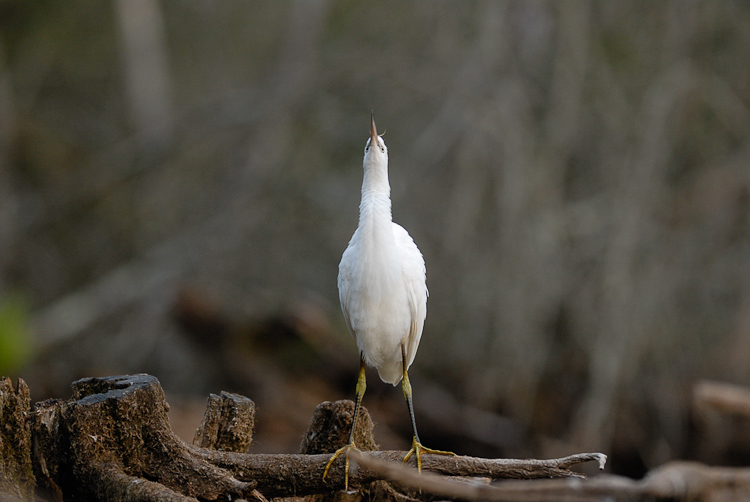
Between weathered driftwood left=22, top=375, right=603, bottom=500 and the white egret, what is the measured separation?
1.46 ft

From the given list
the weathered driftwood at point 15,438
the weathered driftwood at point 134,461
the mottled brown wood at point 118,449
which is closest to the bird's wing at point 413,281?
the weathered driftwood at point 134,461

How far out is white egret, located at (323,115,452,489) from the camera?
2.90 m

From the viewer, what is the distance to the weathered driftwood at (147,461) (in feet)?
7.20

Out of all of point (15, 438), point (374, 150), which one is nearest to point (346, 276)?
point (374, 150)

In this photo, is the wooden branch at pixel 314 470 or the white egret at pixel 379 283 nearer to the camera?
the wooden branch at pixel 314 470

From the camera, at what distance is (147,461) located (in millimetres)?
2289

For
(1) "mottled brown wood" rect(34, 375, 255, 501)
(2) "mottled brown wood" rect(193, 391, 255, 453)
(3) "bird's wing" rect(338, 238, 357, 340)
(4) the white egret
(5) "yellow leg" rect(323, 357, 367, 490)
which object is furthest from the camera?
(3) "bird's wing" rect(338, 238, 357, 340)

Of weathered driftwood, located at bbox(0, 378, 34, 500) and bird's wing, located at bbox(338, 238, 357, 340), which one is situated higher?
bird's wing, located at bbox(338, 238, 357, 340)

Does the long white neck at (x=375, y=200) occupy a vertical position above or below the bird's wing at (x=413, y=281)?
above

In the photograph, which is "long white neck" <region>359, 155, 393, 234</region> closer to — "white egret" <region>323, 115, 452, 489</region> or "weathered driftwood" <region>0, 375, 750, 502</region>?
"white egret" <region>323, 115, 452, 489</region>

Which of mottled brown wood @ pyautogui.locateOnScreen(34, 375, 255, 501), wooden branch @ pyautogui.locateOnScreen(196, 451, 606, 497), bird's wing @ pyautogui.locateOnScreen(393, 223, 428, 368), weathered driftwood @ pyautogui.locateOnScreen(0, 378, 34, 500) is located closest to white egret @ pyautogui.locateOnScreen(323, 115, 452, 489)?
bird's wing @ pyautogui.locateOnScreen(393, 223, 428, 368)

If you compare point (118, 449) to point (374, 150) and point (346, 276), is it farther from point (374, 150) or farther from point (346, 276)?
point (374, 150)

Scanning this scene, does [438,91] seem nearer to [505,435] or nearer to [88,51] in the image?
[505,435]

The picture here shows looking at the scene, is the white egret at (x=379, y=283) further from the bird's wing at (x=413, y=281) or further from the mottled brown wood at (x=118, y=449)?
the mottled brown wood at (x=118, y=449)
